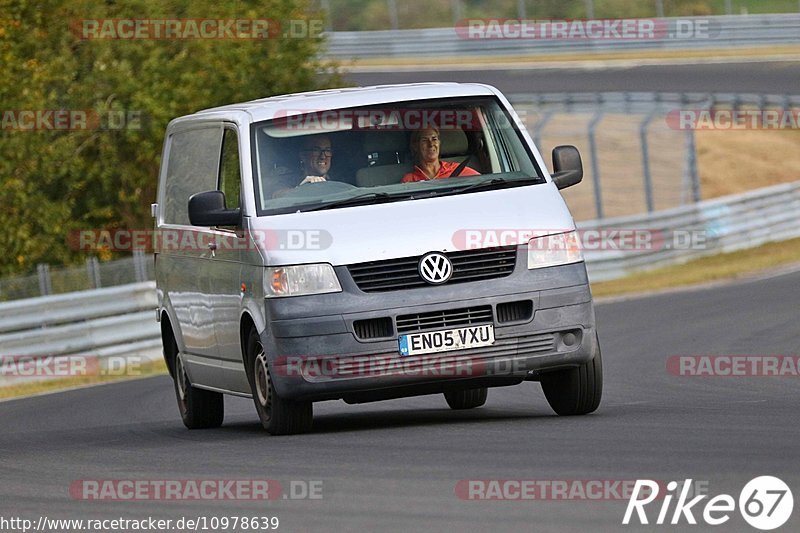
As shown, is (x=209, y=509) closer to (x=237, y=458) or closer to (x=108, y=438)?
(x=237, y=458)

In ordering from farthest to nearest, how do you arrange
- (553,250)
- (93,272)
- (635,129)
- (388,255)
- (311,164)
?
(635,129), (93,272), (311,164), (553,250), (388,255)

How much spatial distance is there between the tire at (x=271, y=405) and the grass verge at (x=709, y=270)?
1555 centimetres

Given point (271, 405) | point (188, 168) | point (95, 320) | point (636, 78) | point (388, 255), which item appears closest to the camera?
point (388, 255)

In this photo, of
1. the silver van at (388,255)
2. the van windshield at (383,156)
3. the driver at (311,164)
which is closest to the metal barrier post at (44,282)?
the silver van at (388,255)

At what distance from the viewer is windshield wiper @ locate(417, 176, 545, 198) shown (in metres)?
10.3

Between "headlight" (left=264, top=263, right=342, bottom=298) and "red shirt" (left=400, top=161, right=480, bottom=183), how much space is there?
1.06m

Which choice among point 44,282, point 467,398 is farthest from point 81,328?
point 467,398

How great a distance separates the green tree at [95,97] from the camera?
26.5 m

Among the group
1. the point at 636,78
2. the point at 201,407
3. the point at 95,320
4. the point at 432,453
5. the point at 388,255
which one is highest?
the point at 388,255

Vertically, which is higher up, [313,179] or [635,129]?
[313,179]

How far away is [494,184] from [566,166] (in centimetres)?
56

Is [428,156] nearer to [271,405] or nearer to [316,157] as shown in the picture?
[316,157]

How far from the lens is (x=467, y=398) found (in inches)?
485

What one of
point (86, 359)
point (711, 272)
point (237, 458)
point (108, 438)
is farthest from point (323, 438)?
point (711, 272)
